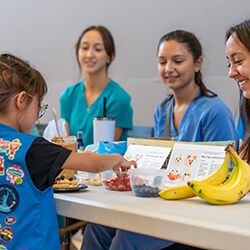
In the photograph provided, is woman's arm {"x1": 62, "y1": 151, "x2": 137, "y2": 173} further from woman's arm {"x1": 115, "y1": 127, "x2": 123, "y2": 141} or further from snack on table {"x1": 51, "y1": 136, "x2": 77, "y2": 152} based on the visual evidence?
woman's arm {"x1": 115, "y1": 127, "x2": 123, "y2": 141}

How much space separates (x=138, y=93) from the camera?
3676mm

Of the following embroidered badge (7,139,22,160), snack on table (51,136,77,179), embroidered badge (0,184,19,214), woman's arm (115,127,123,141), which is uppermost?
embroidered badge (7,139,22,160)

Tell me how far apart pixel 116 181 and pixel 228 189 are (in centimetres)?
39

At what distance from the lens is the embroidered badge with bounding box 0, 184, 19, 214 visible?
1.06m

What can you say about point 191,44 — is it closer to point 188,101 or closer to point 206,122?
point 188,101

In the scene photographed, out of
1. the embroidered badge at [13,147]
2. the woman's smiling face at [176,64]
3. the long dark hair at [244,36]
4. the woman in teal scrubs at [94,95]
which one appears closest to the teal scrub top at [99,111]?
the woman in teal scrubs at [94,95]

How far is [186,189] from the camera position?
1.07m

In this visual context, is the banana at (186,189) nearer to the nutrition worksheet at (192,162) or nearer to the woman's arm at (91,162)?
the nutrition worksheet at (192,162)

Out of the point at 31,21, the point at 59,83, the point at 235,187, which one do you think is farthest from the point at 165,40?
the point at 31,21

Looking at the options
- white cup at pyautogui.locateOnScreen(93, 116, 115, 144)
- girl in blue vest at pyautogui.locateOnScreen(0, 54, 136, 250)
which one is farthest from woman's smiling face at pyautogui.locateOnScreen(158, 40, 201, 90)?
girl in blue vest at pyautogui.locateOnScreen(0, 54, 136, 250)

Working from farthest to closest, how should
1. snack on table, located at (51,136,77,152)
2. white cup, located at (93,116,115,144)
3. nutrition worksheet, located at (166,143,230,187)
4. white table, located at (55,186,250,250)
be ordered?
white cup, located at (93,116,115,144) < snack on table, located at (51,136,77,152) < nutrition worksheet, located at (166,143,230,187) < white table, located at (55,186,250,250)

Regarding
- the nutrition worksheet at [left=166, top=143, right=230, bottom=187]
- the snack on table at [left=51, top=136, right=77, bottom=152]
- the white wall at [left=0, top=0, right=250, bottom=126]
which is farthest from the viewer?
the white wall at [left=0, top=0, right=250, bottom=126]

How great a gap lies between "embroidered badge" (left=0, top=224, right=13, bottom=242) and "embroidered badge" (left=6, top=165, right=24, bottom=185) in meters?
0.13

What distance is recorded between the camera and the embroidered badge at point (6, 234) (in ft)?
3.45
